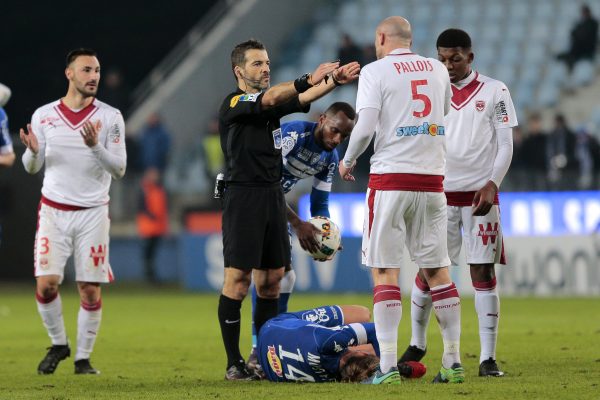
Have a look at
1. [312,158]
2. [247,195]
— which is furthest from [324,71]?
[312,158]

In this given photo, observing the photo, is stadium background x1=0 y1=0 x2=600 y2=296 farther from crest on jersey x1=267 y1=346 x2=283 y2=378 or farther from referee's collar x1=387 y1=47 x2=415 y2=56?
referee's collar x1=387 y1=47 x2=415 y2=56

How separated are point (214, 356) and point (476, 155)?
3.06m

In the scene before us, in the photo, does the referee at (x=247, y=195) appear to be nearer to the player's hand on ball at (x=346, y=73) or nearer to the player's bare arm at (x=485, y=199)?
the player's hand on ball at (x=346, y=73)

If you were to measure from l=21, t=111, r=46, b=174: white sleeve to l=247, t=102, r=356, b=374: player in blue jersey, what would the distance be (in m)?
1.78

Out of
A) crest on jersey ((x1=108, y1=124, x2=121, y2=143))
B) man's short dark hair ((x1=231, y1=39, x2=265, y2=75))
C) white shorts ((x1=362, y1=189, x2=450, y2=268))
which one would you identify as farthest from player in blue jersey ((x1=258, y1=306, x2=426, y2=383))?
crest on jersey ((x1=108, y1=124, x2=121, y2=143))

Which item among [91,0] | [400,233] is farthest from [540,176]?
[91,0]

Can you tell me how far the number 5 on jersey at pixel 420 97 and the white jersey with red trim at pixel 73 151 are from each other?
272 cm

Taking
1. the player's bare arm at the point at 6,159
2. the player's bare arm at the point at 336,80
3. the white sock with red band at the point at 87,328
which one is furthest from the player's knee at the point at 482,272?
the player's bare arm at the point at 6,159

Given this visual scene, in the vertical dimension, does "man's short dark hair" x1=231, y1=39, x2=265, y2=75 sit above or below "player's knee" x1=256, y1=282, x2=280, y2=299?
above

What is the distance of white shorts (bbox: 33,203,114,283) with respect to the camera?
9.36m

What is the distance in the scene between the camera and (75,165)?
9391mm

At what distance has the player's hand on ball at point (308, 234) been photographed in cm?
880

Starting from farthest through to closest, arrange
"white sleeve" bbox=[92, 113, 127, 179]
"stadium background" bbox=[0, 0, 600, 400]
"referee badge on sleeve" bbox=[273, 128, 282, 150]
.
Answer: "white sleeve" bbox=[92, 113, 127, 179], "stadium background" bbox=[0, 0, 600, 400], "referee badge on sleeve" bbox=[273, 128, 282, 150]

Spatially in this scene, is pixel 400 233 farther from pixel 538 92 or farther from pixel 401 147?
pixel 538 92
